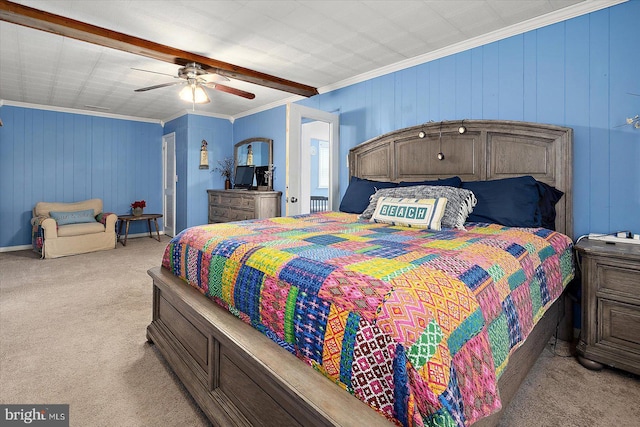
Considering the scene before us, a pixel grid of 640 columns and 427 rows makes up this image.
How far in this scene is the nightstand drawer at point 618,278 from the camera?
1932mm

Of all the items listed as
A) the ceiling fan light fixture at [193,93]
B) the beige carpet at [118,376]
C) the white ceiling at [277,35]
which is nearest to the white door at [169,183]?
the white ceiling at [277,35]

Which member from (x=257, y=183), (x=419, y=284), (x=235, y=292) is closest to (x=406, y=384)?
(x=419, y=284)

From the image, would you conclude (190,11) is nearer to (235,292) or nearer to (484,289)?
(235,292)

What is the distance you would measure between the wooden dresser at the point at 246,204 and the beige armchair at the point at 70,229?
1.73 metres

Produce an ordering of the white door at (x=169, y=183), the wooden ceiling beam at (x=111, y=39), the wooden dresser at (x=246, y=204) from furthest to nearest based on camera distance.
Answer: the white door at (x=169, y=183)
the wooden dresser at (x=246, y=204)
the wooden ceiling beam at (x=111, y=39)

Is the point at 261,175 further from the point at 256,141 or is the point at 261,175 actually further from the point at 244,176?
the point at 256,141

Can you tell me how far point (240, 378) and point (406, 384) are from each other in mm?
793

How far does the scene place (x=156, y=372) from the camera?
2027 millimetres

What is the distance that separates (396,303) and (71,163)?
689cm

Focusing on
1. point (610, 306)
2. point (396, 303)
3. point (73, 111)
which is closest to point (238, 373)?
point (396, 303)

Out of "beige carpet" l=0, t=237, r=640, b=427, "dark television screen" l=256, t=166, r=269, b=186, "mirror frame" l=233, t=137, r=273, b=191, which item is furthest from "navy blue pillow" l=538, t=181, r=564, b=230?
"dark television screen" l=256, t=166, r=269, b=186

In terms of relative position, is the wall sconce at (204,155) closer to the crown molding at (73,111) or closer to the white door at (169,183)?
the white door at (169,183)

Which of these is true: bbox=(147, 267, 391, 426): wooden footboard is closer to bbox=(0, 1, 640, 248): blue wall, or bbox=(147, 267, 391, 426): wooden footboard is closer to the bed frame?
the bed frame

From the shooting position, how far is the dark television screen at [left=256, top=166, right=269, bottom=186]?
5.58 metres
